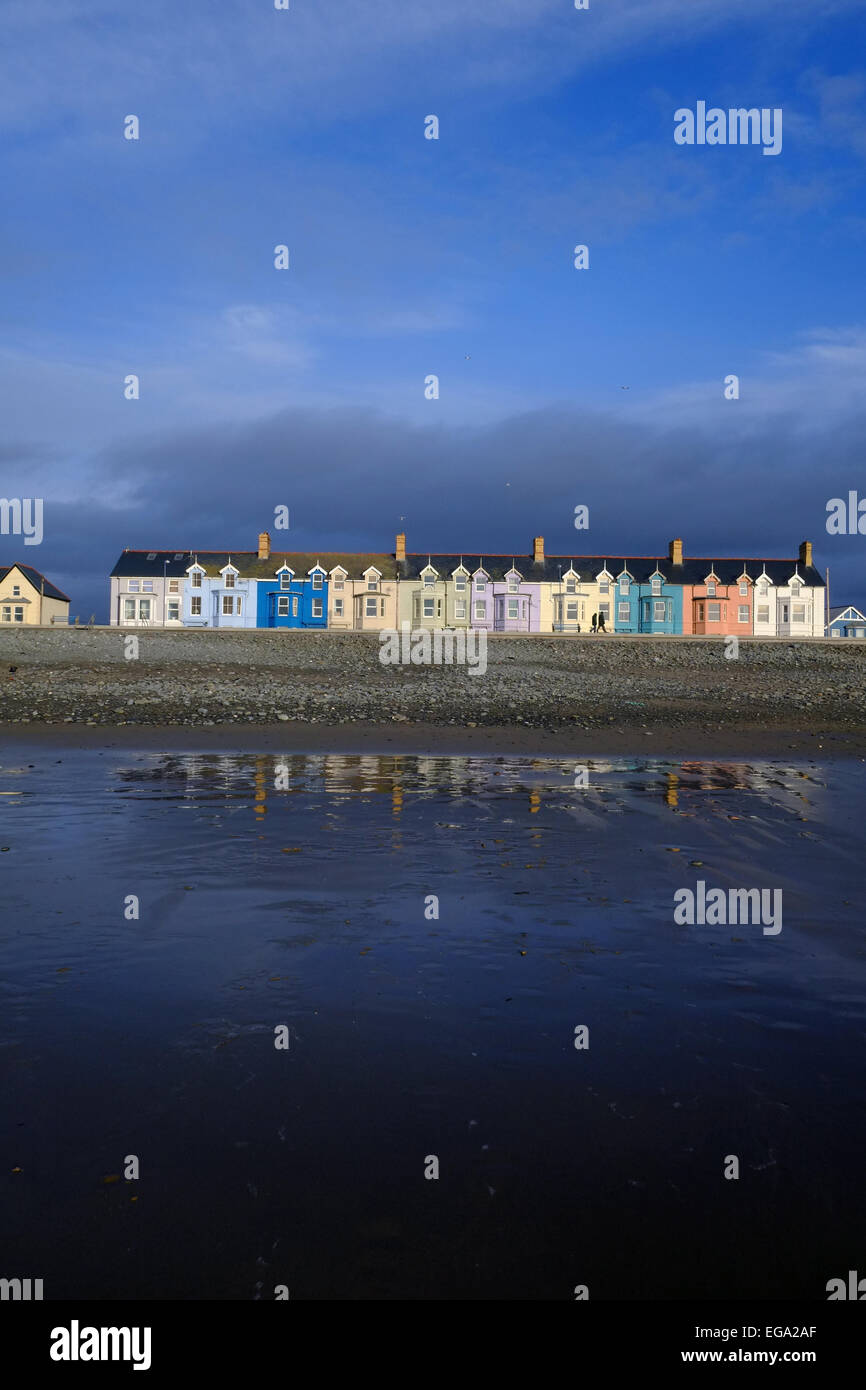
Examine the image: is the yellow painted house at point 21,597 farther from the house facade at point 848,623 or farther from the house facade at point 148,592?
the house facade at point 848,623

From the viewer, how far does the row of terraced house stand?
85.8 m

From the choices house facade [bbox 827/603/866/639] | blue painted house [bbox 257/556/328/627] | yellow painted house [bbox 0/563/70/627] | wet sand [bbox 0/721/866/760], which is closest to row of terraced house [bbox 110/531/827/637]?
blue painted house [bbox 257/556/328/627]

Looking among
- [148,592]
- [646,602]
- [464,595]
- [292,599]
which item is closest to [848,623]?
[646,602]

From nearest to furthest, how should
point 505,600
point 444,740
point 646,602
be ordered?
point 444,740
point 505,600
point 646,602

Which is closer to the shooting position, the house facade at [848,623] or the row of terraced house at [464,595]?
the row of terraced house at [464,595]

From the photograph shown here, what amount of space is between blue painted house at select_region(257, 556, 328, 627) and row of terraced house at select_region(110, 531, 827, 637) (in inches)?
3.6

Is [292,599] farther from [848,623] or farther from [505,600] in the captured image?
[848,623]

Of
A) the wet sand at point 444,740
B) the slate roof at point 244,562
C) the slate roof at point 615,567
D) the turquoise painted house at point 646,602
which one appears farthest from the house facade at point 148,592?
the wet sand at point 444,740

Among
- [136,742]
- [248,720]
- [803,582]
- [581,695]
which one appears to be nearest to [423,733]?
[248,720]

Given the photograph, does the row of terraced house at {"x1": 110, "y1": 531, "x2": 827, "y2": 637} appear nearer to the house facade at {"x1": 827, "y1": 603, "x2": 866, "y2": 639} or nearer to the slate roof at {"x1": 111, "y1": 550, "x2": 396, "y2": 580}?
the slate roof at {"x1": 111, "y1": 550, "x2": 396, "y2": 580}

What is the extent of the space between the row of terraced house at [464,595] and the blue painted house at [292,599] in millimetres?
91

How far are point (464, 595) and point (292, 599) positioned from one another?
1575 centimetres

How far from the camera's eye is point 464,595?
85.9 m

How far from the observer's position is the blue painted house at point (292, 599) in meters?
Answer: 85.6
